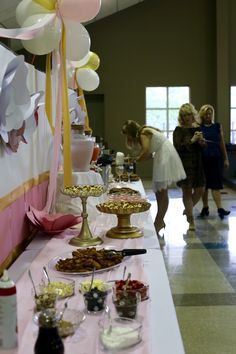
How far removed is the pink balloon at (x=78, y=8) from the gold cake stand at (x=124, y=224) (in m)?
0.95

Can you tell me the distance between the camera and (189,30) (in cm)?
1028

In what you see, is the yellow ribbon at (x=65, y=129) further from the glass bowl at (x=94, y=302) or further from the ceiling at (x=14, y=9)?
the ceiling at (x=14, y=9)

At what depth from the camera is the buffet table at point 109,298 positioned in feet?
3.63

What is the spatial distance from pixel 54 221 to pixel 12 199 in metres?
0.36

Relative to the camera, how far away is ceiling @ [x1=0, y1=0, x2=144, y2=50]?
670cm

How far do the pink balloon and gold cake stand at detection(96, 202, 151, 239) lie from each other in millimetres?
953

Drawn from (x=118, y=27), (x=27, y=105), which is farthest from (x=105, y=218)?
(x=118, y=27)

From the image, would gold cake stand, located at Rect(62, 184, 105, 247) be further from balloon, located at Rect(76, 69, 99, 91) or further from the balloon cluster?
balloon, located at Rect(76, 69, 99, 91)

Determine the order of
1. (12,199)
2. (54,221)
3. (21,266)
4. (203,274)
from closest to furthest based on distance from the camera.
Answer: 1. (21,266)
2. (12,199)
3. (54,221)
4. (203,274)

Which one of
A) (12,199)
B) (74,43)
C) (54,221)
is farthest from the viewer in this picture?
(74,43)

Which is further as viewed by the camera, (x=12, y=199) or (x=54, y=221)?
(x=54, y=221)

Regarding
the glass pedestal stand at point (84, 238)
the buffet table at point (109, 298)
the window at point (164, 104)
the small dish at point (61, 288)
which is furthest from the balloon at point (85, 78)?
the window at point (164, 104)

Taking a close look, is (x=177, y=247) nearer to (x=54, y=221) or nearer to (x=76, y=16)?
(x=54, y=221)

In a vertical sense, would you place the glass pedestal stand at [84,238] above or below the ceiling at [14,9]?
below
